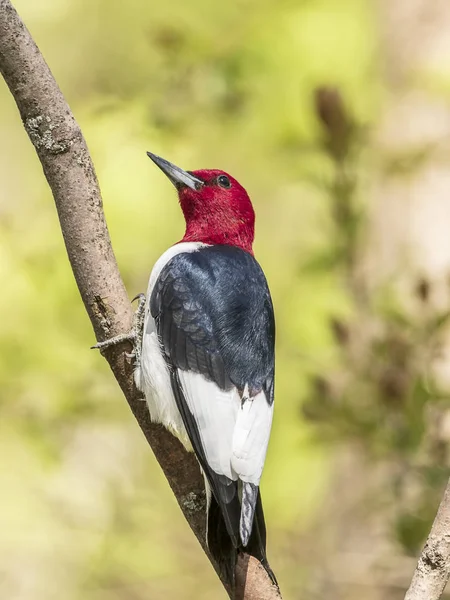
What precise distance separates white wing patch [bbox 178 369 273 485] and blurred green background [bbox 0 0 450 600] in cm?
59

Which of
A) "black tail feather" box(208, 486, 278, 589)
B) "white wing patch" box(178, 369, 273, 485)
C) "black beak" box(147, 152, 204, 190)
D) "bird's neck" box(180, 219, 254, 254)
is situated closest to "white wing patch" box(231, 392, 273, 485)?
"white wing patch" box(178, 369, 273, 485)

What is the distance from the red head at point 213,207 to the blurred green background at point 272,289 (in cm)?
28

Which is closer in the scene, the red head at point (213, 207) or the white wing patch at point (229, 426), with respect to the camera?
the white wing patch at point (229, 426)

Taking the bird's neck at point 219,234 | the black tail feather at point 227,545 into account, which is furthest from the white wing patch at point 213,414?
the bird's neck at point 219,234

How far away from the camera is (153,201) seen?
387 cm

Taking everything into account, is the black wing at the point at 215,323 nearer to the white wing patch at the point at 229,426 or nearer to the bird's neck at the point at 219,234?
the white wing patch at the point at 229,426

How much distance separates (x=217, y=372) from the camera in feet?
9.14

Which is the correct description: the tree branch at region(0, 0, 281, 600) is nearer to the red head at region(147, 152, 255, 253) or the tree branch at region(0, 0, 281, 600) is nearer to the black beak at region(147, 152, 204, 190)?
the red head at region(147, 152, 255, 253)

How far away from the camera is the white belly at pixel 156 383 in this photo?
8.29ft

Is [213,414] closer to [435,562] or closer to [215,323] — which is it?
[215,323]

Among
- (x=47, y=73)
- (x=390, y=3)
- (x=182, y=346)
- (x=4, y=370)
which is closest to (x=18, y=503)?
(x=4, y=370)

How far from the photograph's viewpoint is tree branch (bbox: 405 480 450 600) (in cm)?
209

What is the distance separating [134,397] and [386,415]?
3.79 feet

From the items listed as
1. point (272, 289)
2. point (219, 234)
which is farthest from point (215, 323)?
point (272, 289)
